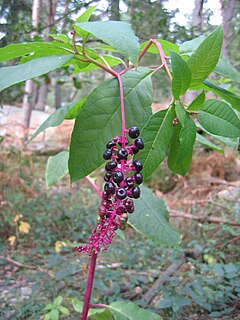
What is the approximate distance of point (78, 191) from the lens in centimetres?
526

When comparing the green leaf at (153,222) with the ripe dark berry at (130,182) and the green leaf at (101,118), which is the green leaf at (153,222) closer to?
the green leaf at (101,118)

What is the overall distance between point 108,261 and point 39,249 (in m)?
0.72

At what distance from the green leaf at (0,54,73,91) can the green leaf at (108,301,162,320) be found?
956 millimetres

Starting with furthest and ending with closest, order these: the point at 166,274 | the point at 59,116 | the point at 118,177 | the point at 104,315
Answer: the point at 166,274
the point at 104,315
the point at 59,116
the point at 118,177

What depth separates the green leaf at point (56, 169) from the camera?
5.23 ft

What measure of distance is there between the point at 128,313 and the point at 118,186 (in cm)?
81

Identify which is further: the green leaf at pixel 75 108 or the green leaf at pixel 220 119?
the green leaf at pixel 75 108

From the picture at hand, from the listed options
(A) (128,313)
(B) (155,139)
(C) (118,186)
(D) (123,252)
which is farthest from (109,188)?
(D) (123,252)

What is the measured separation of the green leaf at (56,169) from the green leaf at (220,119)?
84cm

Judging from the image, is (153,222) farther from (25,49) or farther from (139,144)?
(25,49)

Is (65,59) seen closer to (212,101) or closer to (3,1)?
(212,101)

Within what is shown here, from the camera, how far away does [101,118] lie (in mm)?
912

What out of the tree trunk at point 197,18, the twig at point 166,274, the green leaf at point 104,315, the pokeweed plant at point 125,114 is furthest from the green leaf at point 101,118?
the tree trunk at point 197,18

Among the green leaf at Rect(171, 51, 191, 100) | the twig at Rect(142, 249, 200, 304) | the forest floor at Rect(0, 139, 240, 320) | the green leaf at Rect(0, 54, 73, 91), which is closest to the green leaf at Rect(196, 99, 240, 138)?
the green leaf at Rect(171, 51, 191, 100)
